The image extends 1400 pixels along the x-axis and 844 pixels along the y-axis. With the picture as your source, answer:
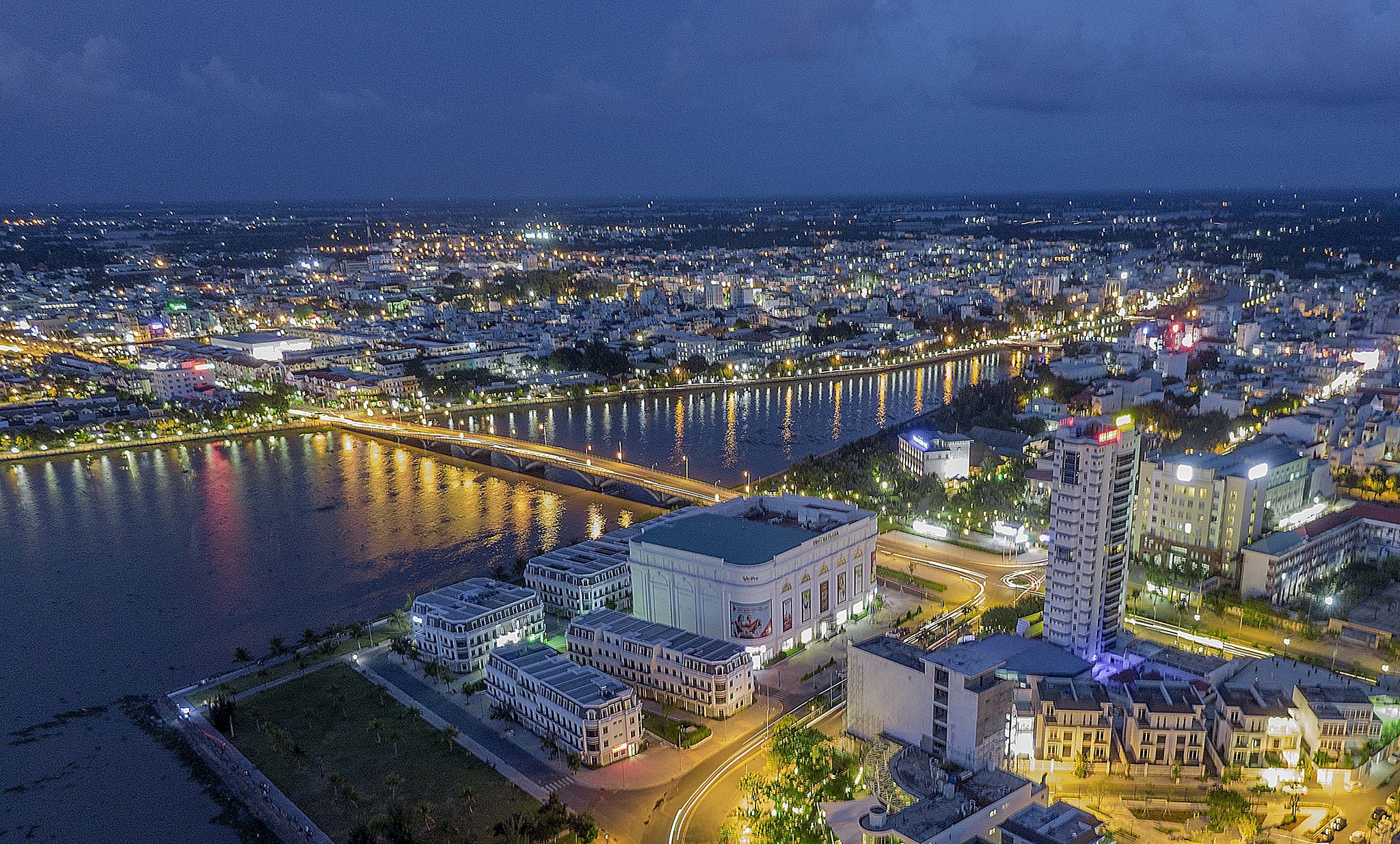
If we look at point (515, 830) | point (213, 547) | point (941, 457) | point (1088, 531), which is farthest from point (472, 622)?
point (941, 457)

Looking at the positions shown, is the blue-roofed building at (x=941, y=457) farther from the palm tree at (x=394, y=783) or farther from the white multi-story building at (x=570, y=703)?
the palm tree at (x=394, y=783)

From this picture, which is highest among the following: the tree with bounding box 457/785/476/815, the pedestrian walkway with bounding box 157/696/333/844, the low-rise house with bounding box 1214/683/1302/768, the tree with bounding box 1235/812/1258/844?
the low-rise house with bounding box 1214/683/1302/768

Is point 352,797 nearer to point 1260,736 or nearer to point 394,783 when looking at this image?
point 394,783

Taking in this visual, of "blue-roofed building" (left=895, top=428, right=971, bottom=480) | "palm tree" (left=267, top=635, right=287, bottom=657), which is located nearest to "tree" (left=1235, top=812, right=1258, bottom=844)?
"blue-roofed building" (left=895, top=428, right=971, bottom=480)

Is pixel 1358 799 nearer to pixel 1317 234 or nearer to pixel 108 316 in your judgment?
pixel 108 316

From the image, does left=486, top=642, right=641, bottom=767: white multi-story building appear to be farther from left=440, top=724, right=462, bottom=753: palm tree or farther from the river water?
the river water

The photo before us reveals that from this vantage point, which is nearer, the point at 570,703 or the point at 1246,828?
the point at 1246,828
